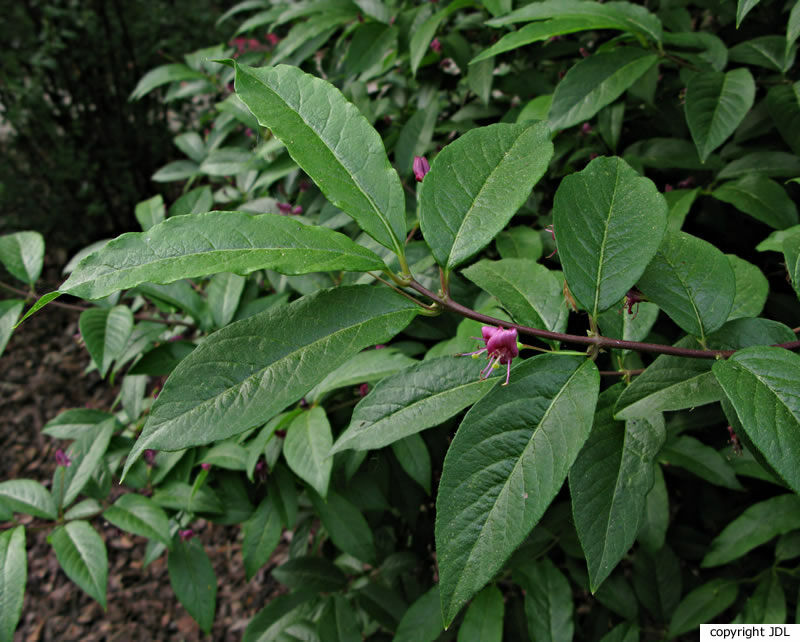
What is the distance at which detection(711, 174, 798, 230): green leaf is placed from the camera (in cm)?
119

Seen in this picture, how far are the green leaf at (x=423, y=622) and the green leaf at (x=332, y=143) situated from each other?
89 centimetres

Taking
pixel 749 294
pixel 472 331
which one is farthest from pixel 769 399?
pixel 472 331

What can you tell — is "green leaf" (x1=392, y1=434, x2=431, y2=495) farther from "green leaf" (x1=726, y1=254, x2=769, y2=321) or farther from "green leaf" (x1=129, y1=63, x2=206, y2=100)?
"green leaf" (x1=129, y1=63, x2=206, y2=100)

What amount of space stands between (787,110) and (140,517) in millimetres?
1513

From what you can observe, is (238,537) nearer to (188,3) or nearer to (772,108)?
(772,108)

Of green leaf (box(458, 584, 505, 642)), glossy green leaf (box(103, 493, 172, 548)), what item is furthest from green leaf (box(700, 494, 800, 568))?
glossy green leaf (box(103, 493, 172, 548))

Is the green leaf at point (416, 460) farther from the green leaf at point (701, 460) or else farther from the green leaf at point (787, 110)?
the green leaf at point (787, 110)

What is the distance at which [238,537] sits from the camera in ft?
10.5

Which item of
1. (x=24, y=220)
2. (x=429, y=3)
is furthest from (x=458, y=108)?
(x=24, y=220)

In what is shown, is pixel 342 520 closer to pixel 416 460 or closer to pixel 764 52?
pixel 416 460

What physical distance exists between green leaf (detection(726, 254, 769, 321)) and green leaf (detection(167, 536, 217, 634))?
129 cm

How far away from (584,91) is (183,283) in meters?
0.92

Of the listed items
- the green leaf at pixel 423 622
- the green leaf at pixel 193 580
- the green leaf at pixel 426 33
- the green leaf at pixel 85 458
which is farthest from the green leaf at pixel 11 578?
the green leaf at pixel 426 33

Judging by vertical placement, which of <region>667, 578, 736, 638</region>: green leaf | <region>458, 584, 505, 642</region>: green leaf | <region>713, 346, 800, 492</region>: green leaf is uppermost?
<region>713, 346, 800, 492</region>: green leaf
